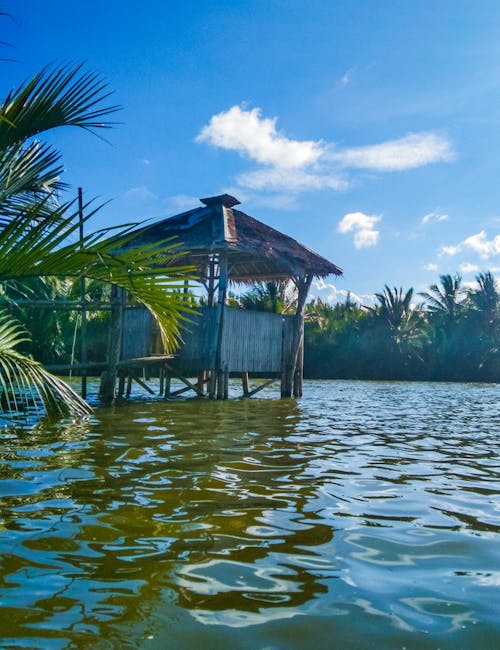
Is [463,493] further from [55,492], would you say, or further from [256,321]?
[256,321]

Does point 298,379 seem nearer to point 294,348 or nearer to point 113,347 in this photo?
point 294,348

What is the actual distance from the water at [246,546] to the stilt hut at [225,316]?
7.35 metres

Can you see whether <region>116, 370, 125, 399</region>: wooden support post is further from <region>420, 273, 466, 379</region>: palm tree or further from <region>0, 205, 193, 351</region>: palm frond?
<region>420, 273, 466, 379</region>: palm tree

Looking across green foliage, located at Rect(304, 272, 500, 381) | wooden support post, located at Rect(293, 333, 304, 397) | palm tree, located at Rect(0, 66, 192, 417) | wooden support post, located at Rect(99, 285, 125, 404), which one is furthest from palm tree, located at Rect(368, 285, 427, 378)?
palm tree, located at Rect(0, 66, 192, 417)

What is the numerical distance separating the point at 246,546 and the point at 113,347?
920 centimetres

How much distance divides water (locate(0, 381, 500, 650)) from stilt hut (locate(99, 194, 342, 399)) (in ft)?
24.1

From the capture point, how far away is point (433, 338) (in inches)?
1396

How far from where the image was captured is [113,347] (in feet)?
39.4

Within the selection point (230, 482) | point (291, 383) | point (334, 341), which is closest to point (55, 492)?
point (230, 482)

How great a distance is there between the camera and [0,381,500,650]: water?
7.52 feet

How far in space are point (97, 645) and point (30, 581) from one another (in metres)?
0.71

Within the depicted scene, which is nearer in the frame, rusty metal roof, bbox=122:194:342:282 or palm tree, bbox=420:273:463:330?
rusty metal roof, bbox=122:194:342:282

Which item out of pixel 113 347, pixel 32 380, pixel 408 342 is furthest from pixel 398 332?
pixel 32 380

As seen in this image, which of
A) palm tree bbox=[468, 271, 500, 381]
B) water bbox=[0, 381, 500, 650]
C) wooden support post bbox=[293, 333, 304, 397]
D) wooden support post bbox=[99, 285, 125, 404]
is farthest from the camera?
palm tree bbox=[468, 271, 500, 381]
